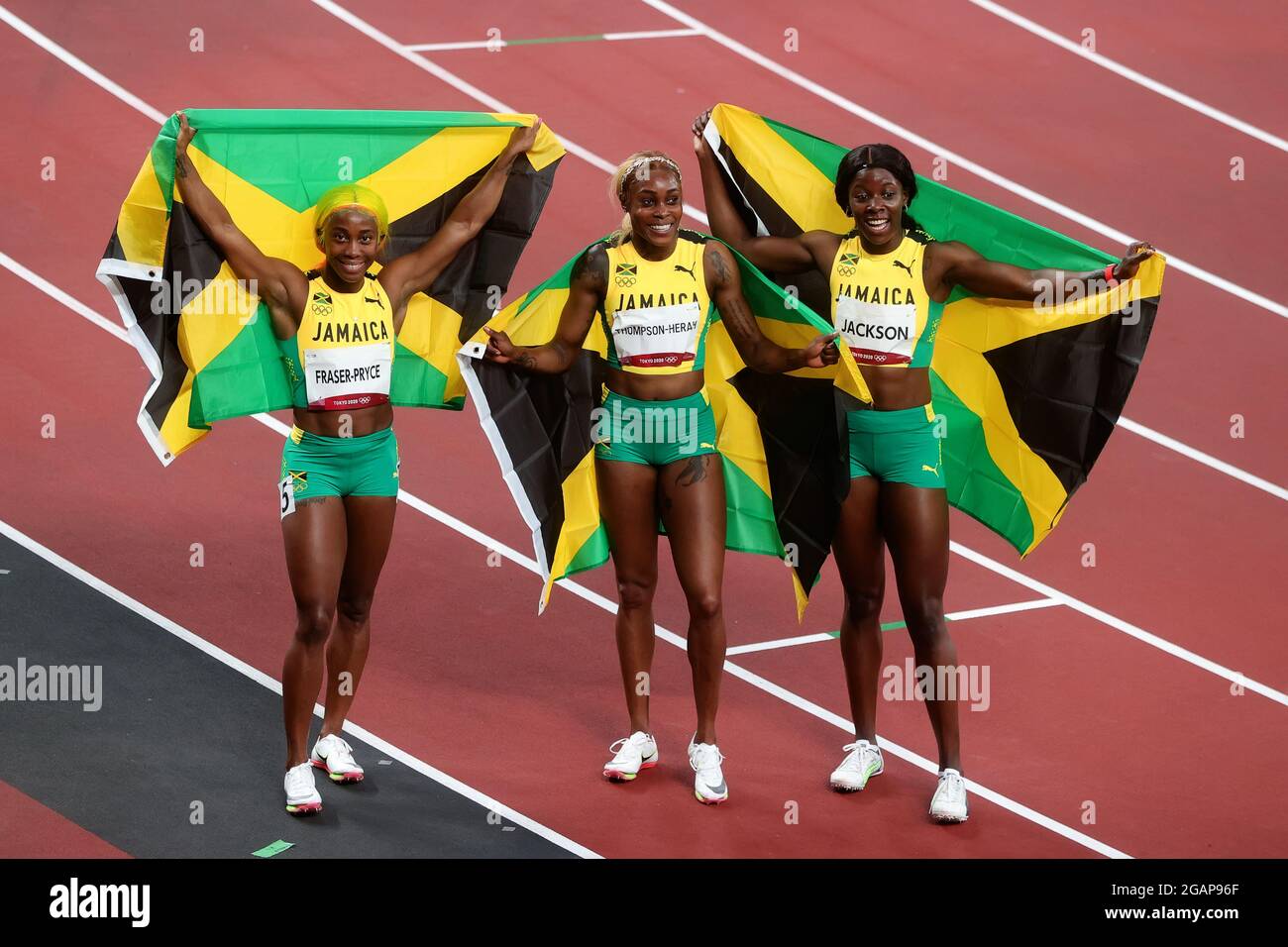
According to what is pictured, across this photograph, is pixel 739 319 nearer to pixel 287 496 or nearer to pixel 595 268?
pixel 595 268

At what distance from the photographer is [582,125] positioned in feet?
44.1

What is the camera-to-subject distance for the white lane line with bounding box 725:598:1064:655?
898 cm

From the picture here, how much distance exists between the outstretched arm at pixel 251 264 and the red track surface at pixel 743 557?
211 centimetres

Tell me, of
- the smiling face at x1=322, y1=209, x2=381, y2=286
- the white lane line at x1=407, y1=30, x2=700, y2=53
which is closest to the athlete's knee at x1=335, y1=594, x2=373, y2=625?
the smiling face at x1=322, y1=209, x2=381, y2=286

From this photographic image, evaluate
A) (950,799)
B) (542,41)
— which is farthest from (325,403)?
(542,41)

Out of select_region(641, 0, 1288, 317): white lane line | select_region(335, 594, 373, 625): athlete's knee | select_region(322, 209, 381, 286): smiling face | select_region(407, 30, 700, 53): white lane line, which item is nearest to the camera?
select_region(322, 209, 381, 286): smiling face

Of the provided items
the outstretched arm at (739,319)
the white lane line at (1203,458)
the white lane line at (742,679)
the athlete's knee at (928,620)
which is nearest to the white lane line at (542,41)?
the white lane line at (742,679)

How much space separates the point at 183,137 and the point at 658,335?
2.11m

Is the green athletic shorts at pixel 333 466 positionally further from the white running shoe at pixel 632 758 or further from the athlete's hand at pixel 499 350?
the white running shoe at pixel 632 758

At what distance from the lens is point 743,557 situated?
9953mm

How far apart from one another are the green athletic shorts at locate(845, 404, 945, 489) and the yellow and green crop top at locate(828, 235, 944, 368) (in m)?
0.23

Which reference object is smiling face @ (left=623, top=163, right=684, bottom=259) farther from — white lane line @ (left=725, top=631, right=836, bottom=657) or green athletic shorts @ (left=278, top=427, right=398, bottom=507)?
white lane line @ (left=725, top=631, right=836, bottom=657)

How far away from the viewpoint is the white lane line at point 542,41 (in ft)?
46.7

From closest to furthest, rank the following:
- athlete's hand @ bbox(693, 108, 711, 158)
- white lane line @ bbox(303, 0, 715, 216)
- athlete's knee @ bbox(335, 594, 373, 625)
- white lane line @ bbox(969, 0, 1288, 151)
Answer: athlete's knee @ bbox(335, 594, 373, 625) < athlete's hand @ bbox(693, 108, 711, 158) < white lane line @ bbox(303, 0, 715, 216) < white lane line @ bbox(969, 0, 1288, 151)
